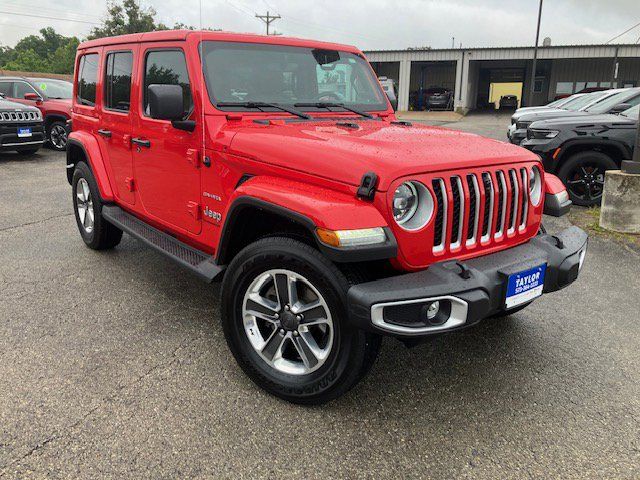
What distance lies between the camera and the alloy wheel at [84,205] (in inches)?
197

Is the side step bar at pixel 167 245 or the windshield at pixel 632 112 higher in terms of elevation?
the windshield at pixel 632 112

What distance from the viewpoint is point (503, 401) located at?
2738 millimetres

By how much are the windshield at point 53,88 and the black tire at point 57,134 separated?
80 cm

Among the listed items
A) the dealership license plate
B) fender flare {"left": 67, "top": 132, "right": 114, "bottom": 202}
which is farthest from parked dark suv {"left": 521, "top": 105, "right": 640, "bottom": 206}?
the dealership license plate

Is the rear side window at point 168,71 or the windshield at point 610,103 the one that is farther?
the windshield at point 610,103

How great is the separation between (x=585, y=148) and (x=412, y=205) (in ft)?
19.2

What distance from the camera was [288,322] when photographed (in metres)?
2.63

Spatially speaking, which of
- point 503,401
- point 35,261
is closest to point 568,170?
point 503,401

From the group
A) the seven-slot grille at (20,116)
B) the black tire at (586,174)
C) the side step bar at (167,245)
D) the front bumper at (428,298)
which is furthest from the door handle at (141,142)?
the seven-slot grille at (20,116)

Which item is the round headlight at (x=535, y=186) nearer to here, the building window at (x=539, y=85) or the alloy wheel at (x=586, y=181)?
the alloy wheel at (x=586, y=181)

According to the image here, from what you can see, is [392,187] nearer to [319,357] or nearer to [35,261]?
[319,357]

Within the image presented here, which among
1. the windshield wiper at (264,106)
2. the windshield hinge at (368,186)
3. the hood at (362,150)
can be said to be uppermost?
the windshield wiper at (264,106)

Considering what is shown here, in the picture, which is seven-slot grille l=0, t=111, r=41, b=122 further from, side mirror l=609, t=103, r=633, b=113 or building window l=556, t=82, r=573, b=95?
building window l=556, t=82, r=573, b=95

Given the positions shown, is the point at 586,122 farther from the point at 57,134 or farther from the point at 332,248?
the point at 57,134
